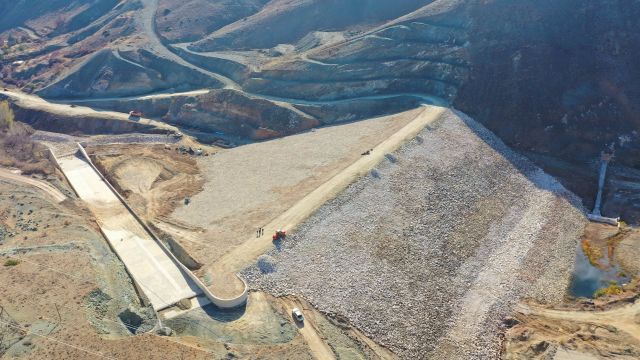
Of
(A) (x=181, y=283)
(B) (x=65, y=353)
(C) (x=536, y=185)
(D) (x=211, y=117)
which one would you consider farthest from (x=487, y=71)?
(B) (x=65, y=353)

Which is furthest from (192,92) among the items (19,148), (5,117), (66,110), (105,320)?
(105,320)

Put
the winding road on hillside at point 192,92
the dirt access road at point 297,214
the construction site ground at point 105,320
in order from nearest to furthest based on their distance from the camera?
the construction site ground at point 105,320
the dirt access road at point 297,214
the winding road on hillside at point 192,92

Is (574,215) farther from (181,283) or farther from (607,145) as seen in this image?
(181,283)

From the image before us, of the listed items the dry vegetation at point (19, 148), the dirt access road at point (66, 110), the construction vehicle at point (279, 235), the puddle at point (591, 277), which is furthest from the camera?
the dirt access road at point (66, 110)

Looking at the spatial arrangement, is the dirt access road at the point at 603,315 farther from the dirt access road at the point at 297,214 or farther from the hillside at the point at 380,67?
the dirt access road at the point at 297,214

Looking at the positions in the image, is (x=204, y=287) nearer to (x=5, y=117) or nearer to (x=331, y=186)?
(x=331, y=186)

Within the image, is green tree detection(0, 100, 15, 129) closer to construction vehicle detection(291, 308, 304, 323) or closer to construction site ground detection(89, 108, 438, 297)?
construction site ground detection(89, 108, 438, 297)

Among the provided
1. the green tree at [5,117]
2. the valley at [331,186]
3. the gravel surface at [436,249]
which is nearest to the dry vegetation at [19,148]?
the green tree at [5,117]
